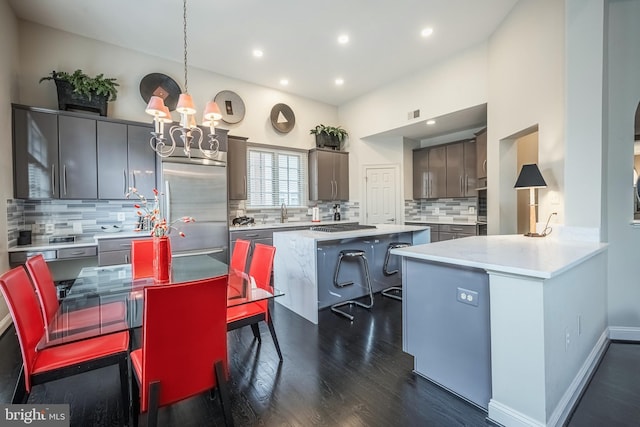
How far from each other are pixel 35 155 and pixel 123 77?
5.18 ft

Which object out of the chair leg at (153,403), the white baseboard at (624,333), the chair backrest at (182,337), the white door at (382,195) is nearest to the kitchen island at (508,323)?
the white baseboard at (624,333)

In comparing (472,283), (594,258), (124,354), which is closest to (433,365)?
(472,283)

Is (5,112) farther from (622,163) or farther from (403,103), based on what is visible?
(622,163)

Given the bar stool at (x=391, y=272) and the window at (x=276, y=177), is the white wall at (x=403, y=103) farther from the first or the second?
the bar stool at (x=391, y=272)

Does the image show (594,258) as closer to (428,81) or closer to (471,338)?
(471,338)

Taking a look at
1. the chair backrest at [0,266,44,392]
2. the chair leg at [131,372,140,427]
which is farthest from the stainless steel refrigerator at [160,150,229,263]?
the chair leg at [131,372,140,427]

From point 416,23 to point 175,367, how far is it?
14.0 ft

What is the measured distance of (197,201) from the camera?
3910 millimetres

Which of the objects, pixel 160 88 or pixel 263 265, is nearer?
pixel 263 265

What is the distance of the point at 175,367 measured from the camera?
1.25 metres

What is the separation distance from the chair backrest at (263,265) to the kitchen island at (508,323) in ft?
3.49

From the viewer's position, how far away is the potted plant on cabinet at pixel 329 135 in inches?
230

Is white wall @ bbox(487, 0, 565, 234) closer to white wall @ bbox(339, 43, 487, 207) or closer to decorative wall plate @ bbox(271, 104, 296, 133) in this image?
white wall @ bbox(339, 43, 487, 207)

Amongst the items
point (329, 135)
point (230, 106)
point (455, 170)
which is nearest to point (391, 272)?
point (455, 170)
